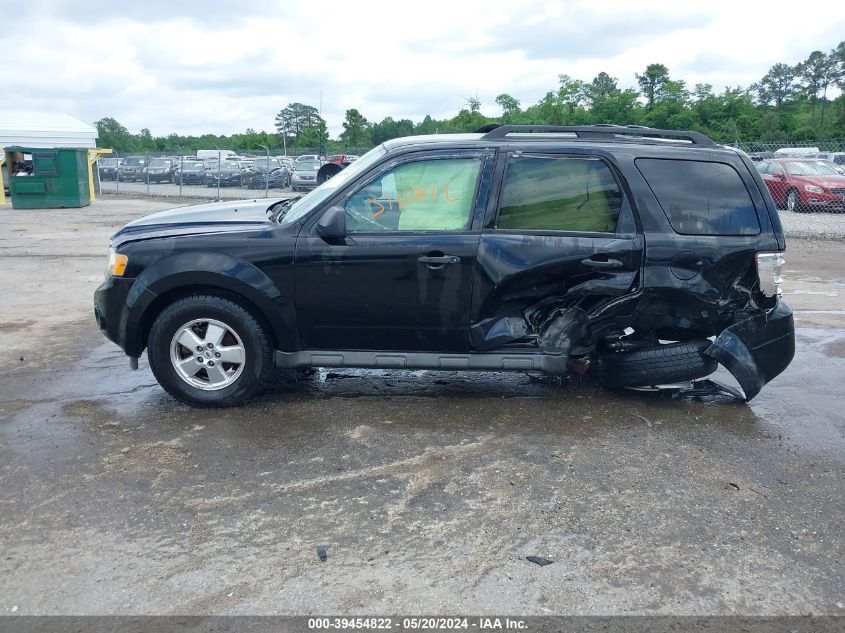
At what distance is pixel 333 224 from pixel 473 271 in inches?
→ 37.7

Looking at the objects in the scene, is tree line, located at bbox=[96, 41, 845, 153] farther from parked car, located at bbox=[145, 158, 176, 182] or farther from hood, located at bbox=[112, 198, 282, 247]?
hood, located at bbox=[112, 198, 282, 247]

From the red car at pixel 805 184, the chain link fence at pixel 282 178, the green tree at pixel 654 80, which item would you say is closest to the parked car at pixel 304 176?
the chain link fence at pixel 282 178

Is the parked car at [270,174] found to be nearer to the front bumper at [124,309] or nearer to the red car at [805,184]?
the red car at [805,184]

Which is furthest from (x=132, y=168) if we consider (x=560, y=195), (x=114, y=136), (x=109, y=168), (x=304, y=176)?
(x=114, y=136)

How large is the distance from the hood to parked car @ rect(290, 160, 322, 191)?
23.4m

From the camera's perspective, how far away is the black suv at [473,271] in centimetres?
514

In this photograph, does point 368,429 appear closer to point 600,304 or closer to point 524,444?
point 524,444

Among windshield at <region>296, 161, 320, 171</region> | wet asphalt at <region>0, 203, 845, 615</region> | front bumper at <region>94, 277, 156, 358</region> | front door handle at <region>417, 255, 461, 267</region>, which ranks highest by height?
windshield at <region>296, 161, 320, 171</region>

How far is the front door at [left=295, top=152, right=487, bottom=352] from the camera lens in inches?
202

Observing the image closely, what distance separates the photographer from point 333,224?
505 centimetres

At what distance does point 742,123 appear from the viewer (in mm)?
35812

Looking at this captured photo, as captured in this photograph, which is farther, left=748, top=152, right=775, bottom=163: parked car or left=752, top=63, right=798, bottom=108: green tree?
left=752, top=63, right=798, bottom=108: green tree

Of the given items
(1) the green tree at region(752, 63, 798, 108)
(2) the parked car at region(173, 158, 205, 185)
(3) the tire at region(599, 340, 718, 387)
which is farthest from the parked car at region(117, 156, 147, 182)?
(1) the green tree at region(752, 63, 798, 108)

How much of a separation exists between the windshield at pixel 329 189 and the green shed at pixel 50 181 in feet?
66.3
